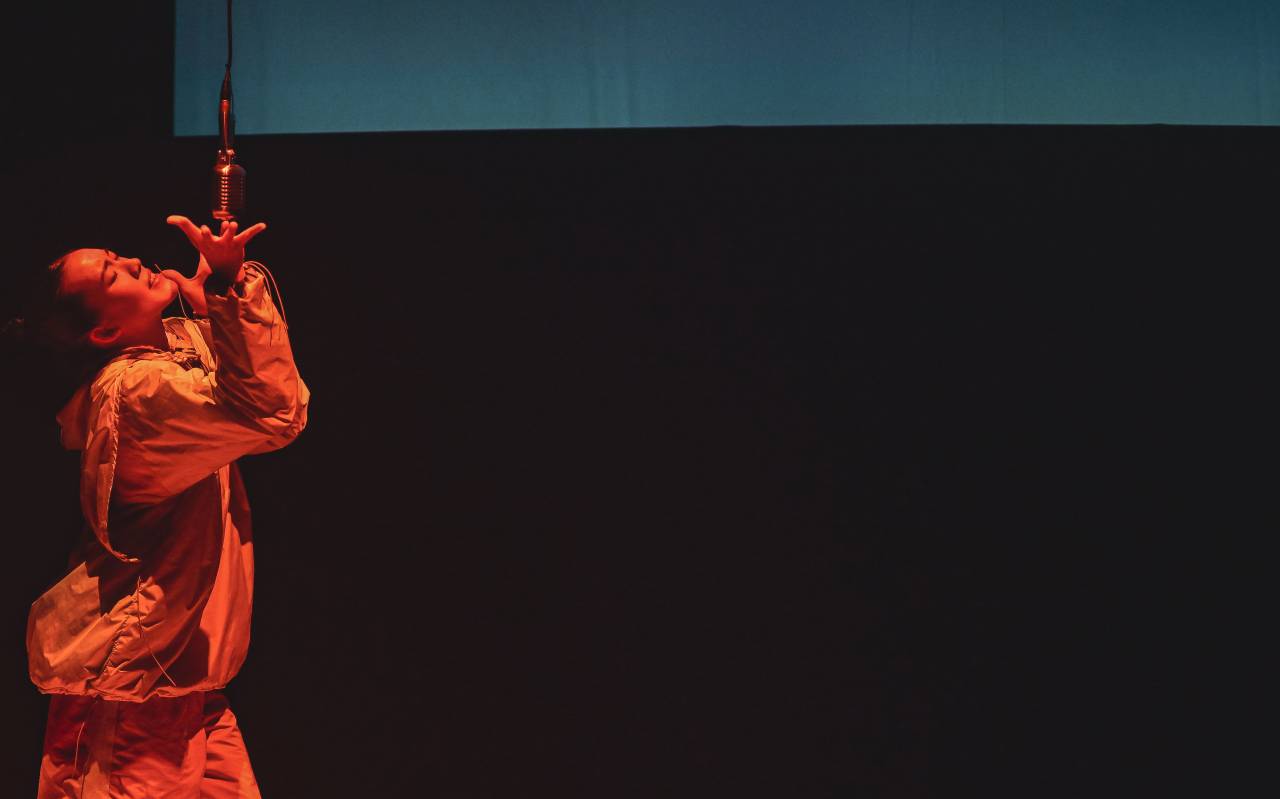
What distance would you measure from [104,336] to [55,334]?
2.6 inches

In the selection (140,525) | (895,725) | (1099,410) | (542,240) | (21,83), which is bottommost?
(895,725)

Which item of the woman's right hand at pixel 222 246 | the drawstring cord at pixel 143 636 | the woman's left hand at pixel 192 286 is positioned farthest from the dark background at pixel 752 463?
the woman's right hand at pixel 222 246

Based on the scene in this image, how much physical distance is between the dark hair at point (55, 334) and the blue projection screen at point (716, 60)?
95cm

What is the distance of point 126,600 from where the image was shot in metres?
1.58

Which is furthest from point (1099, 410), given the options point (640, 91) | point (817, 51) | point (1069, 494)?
point (640, 91)

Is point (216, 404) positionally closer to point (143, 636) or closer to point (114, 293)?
point (114, 293)

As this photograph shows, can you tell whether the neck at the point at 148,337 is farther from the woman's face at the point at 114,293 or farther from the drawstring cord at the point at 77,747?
the drawstring cord at the point at 77,747

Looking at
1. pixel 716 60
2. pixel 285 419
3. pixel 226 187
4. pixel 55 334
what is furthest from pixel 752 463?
pixel 55 334

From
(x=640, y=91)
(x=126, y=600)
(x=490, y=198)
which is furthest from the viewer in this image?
(x=640, y=91)

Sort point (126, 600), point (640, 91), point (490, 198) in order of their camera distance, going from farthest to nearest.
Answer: point (640, 91) < point (490, 198) < point (126, 600)

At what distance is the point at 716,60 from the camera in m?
2.43

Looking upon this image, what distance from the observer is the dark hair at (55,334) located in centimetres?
159

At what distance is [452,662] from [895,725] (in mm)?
961

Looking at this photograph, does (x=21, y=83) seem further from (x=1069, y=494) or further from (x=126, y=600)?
(x=1069, y=494)
